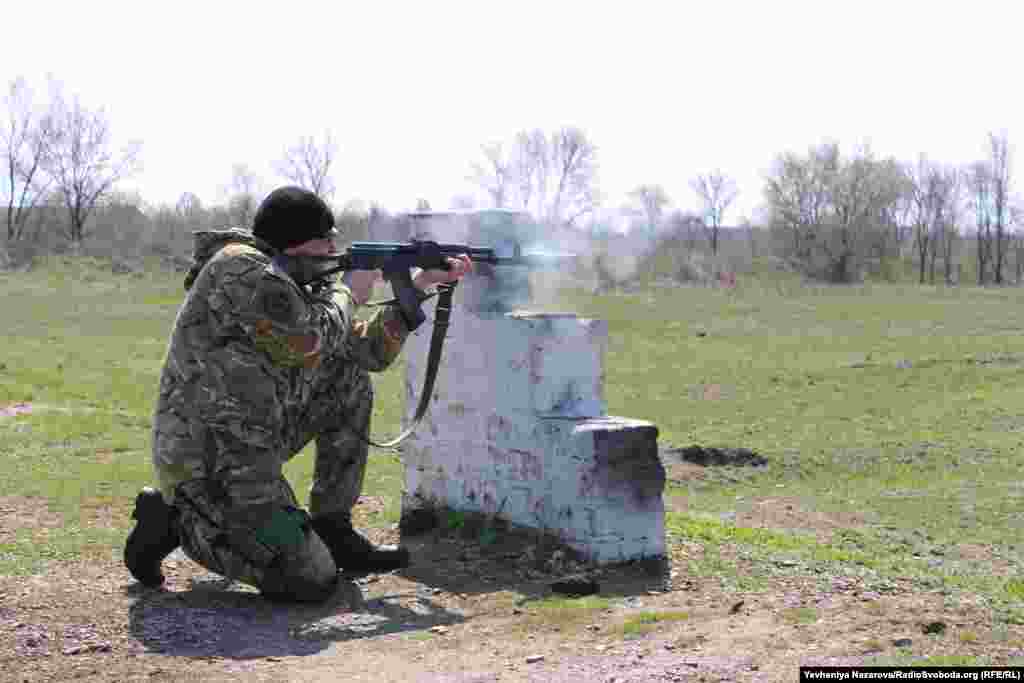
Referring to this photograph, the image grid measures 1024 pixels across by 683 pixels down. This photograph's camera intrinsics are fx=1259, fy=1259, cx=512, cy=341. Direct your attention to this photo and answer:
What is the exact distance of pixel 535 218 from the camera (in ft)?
20.1

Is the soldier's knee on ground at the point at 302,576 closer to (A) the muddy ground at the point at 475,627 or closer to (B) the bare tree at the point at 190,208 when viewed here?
(A) the muddy ground at the point at 475,627

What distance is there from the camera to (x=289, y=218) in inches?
205

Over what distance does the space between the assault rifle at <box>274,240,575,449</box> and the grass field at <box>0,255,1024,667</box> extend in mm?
575

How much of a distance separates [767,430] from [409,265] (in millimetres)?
7393

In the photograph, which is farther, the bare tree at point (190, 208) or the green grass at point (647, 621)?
the bare tree at point (190, 208)

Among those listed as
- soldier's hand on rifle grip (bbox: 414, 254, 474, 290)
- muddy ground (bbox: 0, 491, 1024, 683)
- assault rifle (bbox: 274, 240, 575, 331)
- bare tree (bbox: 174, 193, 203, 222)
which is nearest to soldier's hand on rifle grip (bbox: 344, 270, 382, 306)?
assault rifle (bbox: 274, 240, 575, 331)

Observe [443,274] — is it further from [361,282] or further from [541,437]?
[541,437]

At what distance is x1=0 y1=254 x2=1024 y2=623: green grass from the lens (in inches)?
259

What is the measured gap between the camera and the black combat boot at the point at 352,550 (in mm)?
5660

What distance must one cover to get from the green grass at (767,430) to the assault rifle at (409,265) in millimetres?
536

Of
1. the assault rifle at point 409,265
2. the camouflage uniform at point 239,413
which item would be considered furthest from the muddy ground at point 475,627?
the assault rifle at point 409,265

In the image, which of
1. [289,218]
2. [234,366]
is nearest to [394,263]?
[289,218]

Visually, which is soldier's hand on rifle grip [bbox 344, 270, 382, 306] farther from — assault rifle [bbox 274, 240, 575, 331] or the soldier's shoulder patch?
the soldier's shoulder patch

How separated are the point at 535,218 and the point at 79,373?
11421mm
